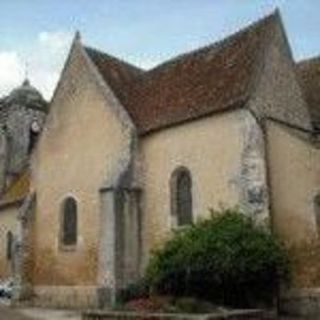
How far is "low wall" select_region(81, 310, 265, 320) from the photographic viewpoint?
1804cm

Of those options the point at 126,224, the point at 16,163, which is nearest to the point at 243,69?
the point at 126,224

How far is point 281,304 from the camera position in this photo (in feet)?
74.8

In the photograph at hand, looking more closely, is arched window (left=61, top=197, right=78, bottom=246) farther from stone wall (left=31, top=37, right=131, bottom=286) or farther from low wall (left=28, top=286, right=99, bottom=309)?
low wall (left=28, top=286, right=99, bottom=309)

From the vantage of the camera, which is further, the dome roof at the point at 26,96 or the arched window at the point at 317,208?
the dome roof at the point at 26,96

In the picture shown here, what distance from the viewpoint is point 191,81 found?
2761 centimetres

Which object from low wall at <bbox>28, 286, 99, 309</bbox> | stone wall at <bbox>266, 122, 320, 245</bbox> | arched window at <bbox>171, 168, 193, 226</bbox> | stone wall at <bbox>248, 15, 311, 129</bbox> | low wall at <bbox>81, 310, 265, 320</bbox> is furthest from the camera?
low wall at <bbox>28, 286, 99, 309</bbox>

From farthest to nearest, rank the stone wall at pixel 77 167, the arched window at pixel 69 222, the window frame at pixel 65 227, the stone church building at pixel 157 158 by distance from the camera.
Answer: the arched window at pixel 69 222 < the window frame at pixel 65 227 < the stone wall at pixel 77 167 < the stone church building at pixel 157 158

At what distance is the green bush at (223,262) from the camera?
21281 millimetres

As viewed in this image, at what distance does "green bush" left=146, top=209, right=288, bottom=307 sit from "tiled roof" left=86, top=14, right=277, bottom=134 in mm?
4640

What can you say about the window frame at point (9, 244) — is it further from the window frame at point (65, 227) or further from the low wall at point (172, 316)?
the low wall at point (172, 316)

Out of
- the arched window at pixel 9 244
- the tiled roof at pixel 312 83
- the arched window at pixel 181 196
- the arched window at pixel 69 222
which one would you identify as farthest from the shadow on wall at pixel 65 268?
the tiled roof at pixel 312 83

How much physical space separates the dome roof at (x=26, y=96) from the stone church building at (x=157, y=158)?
1497 centimetres

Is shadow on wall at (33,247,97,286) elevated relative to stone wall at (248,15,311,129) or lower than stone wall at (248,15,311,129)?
lower

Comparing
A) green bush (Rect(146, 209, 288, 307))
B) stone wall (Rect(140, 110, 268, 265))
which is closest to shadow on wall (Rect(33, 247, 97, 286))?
stone wall (Rect(140, 110, 268, 265))
